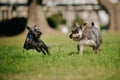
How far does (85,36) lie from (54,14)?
41.5 m

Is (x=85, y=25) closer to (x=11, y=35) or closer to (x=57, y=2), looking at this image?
(x=11, y=35)

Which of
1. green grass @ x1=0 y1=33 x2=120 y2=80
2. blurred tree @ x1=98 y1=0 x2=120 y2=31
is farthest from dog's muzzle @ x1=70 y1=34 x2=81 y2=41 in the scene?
blurred tree @ x1=98 y1=0 x2=120 y2=31

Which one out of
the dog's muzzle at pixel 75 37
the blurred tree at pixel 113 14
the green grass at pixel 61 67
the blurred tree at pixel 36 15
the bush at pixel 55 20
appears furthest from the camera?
the bush at pixel 55 20

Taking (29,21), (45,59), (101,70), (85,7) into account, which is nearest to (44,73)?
(101,70)

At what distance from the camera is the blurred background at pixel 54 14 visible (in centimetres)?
4359

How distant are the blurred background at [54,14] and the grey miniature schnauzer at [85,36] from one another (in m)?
25.8

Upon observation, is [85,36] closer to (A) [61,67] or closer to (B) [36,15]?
(A) [61,67]

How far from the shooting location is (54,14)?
57500 millimetres

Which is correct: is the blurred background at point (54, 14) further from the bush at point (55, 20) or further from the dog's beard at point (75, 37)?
the dog's beard at point (75, 37)

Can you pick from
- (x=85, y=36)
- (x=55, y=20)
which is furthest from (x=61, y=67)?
(x=55, y=20)

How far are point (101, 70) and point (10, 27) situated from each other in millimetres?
32207

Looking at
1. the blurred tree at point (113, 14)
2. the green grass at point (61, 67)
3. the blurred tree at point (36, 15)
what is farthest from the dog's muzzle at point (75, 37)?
the blurred tree at point (113, 14)

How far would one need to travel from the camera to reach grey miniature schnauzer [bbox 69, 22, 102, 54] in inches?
628

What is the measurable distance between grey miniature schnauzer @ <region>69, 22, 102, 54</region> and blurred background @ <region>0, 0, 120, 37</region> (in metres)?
25.8
